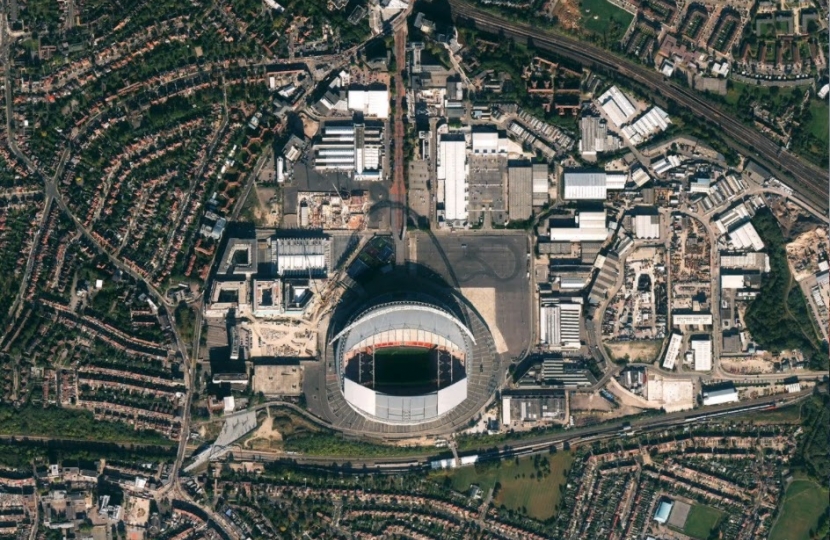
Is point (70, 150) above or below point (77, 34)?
below

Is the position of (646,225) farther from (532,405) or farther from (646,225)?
(532,405)

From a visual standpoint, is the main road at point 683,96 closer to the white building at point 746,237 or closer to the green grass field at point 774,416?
the white building at point 746,237

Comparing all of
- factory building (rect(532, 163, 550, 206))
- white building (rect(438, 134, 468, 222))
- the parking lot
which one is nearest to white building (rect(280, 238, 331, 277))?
the parking lot

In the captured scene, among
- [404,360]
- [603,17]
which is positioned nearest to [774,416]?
[404,360]

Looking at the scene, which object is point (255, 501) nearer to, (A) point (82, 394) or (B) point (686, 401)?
(A) point (82, 394)

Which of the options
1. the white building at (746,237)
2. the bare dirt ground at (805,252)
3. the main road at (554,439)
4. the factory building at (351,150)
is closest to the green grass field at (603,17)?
the white building at (746,237)

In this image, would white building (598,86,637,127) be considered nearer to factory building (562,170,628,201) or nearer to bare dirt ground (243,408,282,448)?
factory building (562,170,628,201)


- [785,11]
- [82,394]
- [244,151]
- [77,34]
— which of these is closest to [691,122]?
[785,11]
